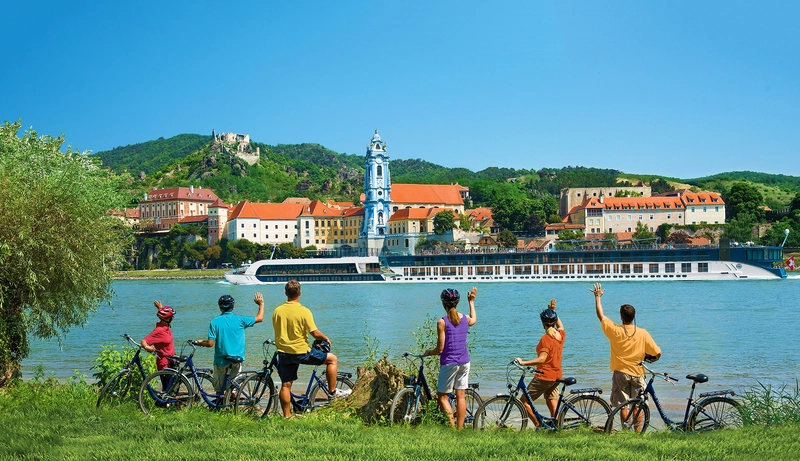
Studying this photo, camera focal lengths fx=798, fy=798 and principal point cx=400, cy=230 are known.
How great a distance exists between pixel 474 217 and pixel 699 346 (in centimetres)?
9413

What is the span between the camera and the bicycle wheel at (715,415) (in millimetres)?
6879

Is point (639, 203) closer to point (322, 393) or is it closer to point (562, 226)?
point (562, 226)

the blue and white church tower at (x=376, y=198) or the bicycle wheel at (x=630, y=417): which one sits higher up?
the blue and white church tower at (x=376, y=198)

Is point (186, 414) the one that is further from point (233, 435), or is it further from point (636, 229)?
point (636, 229)

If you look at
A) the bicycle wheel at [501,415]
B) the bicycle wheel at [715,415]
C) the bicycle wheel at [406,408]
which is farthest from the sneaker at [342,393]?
the bicycle wheel at [715,415]

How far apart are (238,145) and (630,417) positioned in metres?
163

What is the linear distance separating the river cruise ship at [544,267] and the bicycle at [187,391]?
59.4 metres

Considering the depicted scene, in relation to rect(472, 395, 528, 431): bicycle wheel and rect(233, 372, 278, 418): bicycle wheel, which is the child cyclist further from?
rect(472, 395, 528, 431): bicycle wheel

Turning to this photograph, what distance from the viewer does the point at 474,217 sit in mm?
115312

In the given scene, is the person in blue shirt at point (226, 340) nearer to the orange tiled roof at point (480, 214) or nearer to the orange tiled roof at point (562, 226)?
the orange tiled roof at point (562, 226)

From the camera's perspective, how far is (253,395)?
7.45m

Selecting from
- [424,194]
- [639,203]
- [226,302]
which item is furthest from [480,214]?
[226,302]

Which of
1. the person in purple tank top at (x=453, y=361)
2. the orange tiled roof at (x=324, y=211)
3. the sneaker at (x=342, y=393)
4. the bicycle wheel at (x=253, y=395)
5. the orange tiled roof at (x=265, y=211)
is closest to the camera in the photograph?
the person in purple tank top at (x=453, y=361)

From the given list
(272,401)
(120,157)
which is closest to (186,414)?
(272,401)
